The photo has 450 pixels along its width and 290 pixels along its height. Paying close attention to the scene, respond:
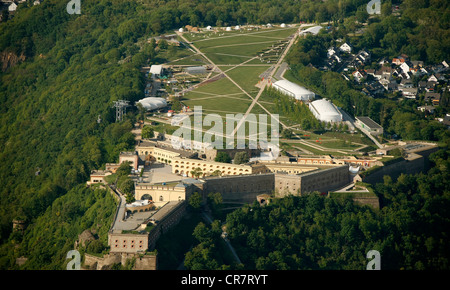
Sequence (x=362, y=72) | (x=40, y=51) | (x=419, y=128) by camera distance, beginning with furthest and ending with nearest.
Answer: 1. (x=40, y=51)
2. (x=362, y=72)
3. (x=419, y=128)

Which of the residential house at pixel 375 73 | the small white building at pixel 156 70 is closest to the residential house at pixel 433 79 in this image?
the residential house at pixel 375 73

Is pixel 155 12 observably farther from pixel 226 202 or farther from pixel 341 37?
pixel 226 202

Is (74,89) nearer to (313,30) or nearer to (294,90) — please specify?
(294,90)

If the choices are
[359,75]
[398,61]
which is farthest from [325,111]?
[398,61]

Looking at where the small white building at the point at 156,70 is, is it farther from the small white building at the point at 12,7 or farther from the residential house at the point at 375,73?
the small white building at the point at 12,7

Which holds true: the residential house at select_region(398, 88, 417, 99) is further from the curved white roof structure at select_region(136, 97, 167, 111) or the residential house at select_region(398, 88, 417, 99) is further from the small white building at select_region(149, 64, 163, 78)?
the curved white roof structure at select_region(136, 97, 167, 111)

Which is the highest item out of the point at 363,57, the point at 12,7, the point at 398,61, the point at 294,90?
the point at 12,7

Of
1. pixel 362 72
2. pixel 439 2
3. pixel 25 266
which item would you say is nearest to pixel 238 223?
pixel 25 266
